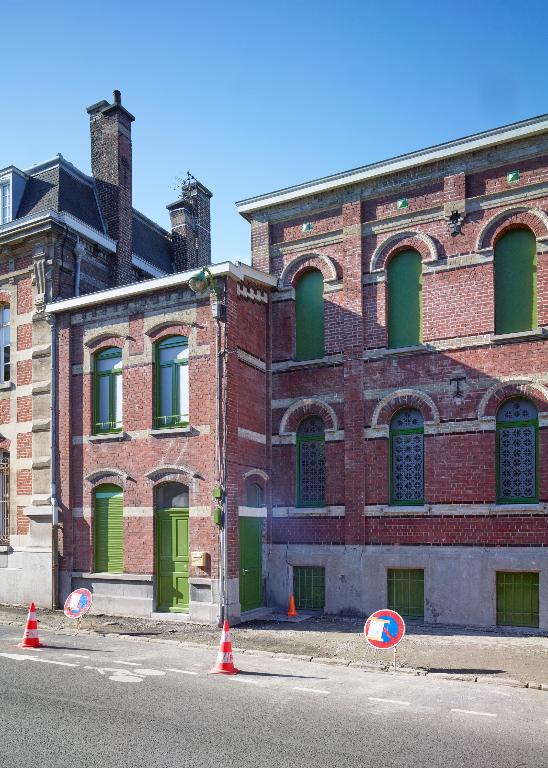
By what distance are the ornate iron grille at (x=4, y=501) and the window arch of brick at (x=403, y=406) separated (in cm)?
1047

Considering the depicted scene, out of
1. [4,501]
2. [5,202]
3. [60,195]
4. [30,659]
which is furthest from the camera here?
[5,202]

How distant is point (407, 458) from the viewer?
16.9 metres

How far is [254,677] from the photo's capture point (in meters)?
11.1

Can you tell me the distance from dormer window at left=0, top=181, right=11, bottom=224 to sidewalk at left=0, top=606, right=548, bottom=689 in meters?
11.5

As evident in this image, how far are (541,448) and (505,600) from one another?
10.9 feet

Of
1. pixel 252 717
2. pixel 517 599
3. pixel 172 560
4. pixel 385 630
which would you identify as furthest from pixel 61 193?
pixel 252 717

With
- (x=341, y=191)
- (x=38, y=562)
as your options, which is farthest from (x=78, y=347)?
(x=341, y=191)

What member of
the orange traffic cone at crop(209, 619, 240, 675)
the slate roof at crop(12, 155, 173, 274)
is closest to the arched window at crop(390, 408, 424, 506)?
the orange traffic cone at crop(209, 619, 240, 675)

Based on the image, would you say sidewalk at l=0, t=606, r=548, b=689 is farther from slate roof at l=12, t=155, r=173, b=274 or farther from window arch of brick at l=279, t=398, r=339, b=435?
slate roof at l=12, t=155, r=173, b=274

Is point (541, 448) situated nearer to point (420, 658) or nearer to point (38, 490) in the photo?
point (420, 658)

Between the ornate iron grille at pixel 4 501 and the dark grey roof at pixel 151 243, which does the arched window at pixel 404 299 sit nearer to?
the dark grey roof at pixel 151 243

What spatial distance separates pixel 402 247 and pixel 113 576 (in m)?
10.6

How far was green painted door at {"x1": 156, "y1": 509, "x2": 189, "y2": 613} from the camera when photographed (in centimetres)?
1700

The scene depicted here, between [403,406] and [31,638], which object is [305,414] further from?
[31,638]
